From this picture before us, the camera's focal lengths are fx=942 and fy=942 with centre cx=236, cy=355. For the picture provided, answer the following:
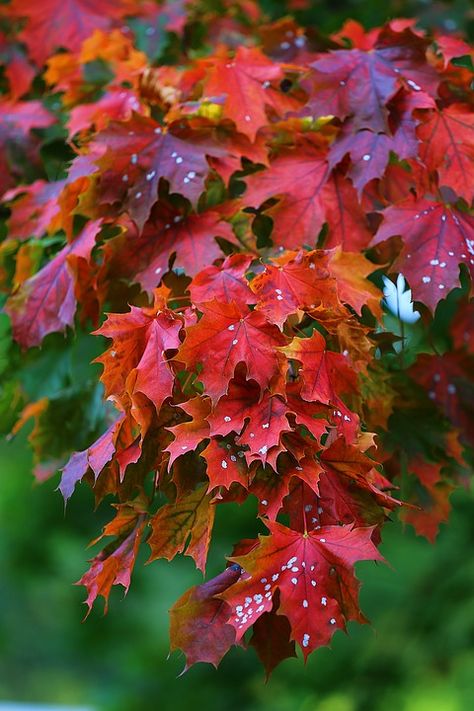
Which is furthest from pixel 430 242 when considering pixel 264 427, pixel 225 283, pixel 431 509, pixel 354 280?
pixel 431 509

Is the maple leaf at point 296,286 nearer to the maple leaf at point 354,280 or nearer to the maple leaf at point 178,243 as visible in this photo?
the maple leaf at point 354,280

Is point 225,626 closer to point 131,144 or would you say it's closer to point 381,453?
point 381,453

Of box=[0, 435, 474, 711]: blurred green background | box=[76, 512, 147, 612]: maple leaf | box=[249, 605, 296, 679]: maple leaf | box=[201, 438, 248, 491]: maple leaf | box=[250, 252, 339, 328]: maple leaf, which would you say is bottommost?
box=[0, 435, 474, 711]: blurred green background

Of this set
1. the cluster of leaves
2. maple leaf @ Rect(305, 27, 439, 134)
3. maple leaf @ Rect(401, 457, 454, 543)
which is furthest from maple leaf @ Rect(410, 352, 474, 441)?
maple leaf @ Rect(305, 27, 439, 134)

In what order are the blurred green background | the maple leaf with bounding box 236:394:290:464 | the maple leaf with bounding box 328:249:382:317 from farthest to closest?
1. the blurred green background
2. the maple leaf with bounding box 328:249:382:317
3. the maple leaf with bounding box 236:394:290:464

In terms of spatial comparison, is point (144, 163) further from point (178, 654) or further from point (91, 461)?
point (178, 654)

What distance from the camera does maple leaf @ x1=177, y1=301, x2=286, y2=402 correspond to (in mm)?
1175

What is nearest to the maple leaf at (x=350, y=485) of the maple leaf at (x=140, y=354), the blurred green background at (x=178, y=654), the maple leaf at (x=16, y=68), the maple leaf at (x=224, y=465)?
the maple leaf at (x=224, y=465)

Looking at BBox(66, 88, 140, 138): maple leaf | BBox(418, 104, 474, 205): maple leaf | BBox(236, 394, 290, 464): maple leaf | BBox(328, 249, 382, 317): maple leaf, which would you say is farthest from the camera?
BBox(66, 88, 140, 138): maple leaf

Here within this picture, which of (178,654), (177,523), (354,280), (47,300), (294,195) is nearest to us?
(177,523)

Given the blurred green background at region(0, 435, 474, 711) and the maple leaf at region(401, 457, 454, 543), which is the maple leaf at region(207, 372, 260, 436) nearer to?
the maple leaf at region(401, 457, 454, 543)

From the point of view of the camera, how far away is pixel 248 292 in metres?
1.26

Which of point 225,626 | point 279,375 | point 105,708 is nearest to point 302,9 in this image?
point 279,375

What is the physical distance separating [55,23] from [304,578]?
1.52 m
